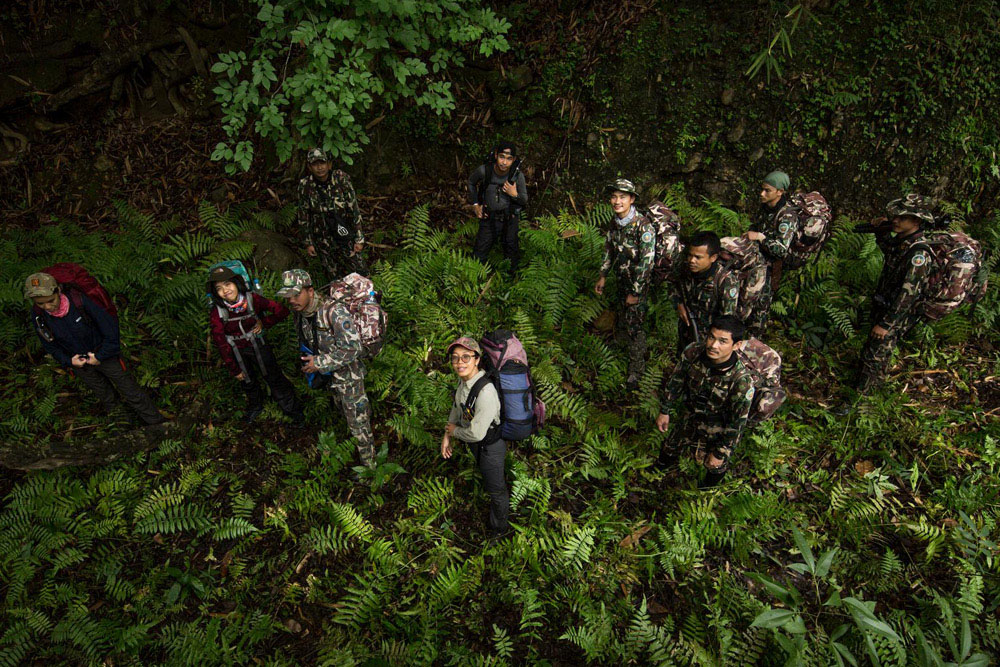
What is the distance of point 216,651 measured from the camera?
159 inches

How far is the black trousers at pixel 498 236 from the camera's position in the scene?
22.2 ft

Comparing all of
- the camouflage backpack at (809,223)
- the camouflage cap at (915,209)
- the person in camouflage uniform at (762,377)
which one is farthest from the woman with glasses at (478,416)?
the camouflage cap at (915,209)

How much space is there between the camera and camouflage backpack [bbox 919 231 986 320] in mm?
4828

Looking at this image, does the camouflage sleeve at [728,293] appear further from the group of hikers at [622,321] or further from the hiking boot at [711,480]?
the hiking boot at [711,480]

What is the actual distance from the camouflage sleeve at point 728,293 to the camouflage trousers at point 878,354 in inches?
71.0

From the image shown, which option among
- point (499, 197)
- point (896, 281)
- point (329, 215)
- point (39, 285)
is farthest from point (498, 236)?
point (39, 285)

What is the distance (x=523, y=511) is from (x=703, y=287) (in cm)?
307

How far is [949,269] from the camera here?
4.87 metres

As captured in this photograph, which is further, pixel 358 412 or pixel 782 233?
pixel 782 233

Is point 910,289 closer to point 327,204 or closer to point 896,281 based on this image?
point 896,281

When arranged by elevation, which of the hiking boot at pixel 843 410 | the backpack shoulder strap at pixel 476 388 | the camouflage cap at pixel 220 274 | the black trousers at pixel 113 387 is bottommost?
the black trousers at pixel 113 387

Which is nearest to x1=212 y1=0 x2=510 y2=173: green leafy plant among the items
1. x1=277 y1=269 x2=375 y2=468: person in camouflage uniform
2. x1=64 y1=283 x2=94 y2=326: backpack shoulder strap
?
x1=277 y1=269 x2=375 y2=468: person in camouflage uniform

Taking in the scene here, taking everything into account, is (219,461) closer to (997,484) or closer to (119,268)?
(119,268)

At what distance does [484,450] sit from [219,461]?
3368 millimetres
